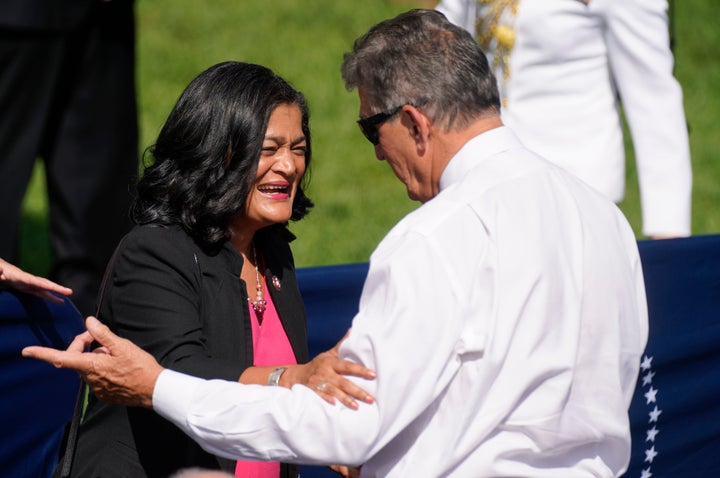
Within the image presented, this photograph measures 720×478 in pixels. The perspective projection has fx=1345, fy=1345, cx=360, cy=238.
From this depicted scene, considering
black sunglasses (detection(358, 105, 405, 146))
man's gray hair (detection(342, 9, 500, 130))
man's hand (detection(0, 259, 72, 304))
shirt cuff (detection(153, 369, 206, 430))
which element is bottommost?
shirt cuff (detection(153, 369, 206, 430))

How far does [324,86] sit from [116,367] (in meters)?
7.03

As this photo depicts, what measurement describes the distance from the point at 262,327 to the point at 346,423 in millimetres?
825

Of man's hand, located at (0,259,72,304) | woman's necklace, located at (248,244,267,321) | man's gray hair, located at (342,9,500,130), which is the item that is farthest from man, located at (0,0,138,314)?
man's gray hair, located at (342,9,500,130)

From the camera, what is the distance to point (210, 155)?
3373 mm

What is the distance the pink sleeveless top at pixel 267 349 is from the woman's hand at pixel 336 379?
519 millimetres

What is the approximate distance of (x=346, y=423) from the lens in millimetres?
2764

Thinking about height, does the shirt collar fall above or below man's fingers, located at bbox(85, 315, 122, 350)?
above

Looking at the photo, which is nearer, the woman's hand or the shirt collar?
the woman's hand

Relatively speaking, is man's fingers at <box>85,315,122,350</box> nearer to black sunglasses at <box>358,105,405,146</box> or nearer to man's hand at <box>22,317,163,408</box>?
man's hand at <box>22,317,163,408</box>

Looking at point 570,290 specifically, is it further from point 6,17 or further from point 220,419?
point 6,17

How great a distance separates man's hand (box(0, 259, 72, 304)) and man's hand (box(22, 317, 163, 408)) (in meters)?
0.48

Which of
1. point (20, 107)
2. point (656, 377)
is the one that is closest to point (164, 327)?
point (656, 377)

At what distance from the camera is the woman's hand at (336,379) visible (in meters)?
2.76

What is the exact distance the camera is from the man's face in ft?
9.90
